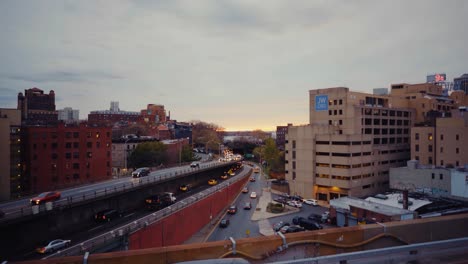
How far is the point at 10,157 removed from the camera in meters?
45.9

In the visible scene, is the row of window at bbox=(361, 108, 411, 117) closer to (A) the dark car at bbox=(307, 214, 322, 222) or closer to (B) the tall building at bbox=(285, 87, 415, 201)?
(B) the tall building at bbox=(285, 87, 415, 201)

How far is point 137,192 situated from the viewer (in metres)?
36.8

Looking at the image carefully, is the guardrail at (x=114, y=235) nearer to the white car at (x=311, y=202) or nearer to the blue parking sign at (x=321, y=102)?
the white car at (x=311, y=202)

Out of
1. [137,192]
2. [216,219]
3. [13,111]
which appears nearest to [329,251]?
[137,192]

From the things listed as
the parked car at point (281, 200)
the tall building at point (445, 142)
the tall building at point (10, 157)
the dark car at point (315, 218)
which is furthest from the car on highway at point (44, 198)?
the tall building at point (445, 142)

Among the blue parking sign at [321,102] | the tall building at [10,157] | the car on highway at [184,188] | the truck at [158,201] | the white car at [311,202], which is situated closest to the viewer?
the truck at [158,201]

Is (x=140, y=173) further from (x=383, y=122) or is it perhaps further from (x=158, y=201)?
(x=383, y=122)

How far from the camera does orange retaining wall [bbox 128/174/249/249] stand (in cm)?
2483

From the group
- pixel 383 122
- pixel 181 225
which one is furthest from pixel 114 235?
pixel 383 122

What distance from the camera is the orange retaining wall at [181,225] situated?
2483 cm

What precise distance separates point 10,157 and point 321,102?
51.8m

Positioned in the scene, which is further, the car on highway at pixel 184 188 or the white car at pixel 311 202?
the car on highway at pixel 184 188

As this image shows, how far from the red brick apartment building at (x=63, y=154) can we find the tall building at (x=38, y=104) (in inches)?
2831

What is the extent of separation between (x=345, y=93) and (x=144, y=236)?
4306 centimetres
